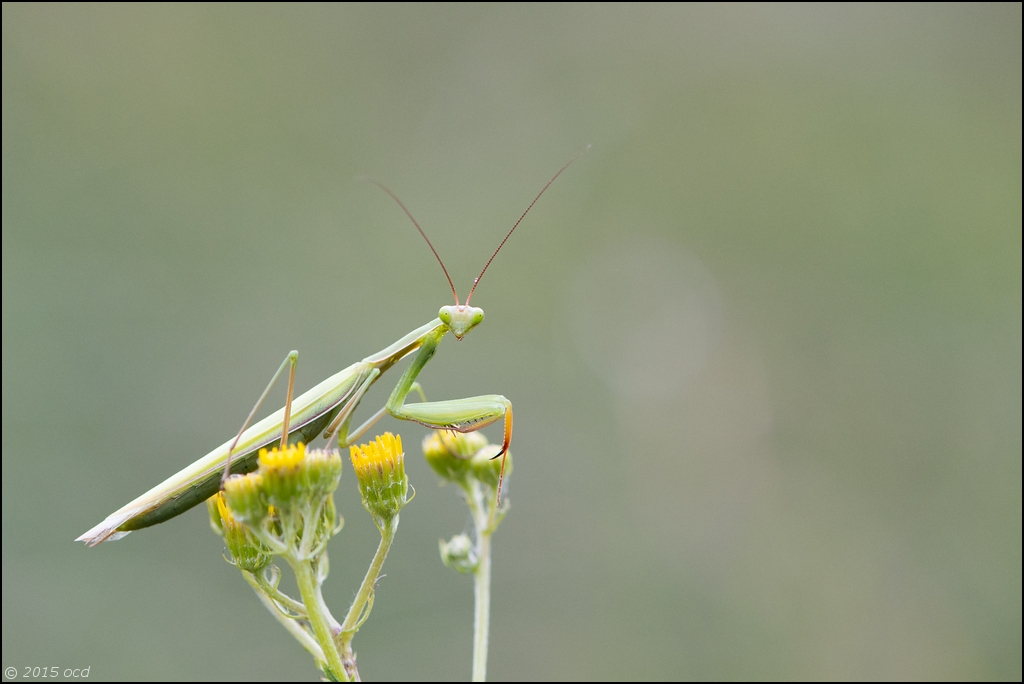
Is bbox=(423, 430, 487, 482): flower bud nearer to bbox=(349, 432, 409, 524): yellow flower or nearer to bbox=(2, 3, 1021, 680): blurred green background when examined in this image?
bbox=(349, 432, 409, 524): yellow flower

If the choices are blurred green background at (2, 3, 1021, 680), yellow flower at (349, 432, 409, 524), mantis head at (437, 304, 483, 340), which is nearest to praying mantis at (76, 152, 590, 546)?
mantis head at (437, 304, 483, 340)

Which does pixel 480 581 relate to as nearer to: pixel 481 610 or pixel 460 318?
pixel 481 610

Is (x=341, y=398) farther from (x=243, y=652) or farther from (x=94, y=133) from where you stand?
(x=94, y=133)

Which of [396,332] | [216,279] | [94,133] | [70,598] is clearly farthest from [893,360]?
[94,133]

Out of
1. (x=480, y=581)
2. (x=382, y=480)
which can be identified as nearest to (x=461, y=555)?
(x=480, y=581)

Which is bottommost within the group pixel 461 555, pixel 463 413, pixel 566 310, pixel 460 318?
pixel 461 555

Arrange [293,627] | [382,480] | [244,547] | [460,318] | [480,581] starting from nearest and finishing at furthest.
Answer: [293,627] → [244,547] → [382,480] → [480,581] → [460,318]

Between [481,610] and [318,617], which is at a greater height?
[318,617]
